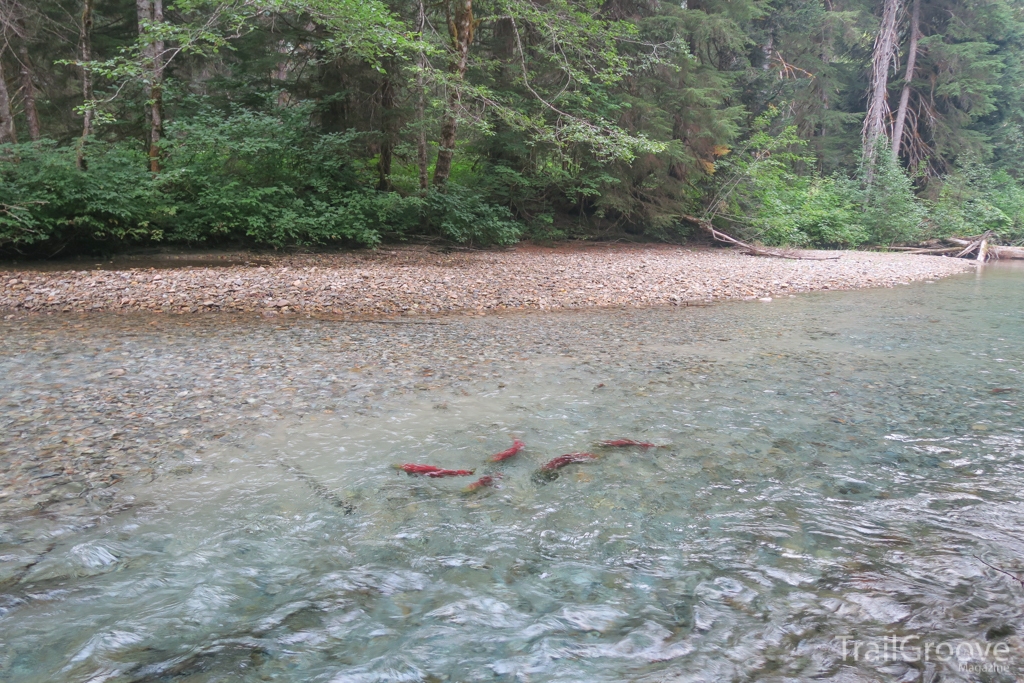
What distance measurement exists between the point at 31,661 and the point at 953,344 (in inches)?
307

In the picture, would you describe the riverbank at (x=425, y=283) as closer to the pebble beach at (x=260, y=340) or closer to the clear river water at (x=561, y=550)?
the pebble beach at (x=260, y=340)

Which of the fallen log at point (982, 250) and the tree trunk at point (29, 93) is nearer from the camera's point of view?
the tree trunk at point (29, 93)

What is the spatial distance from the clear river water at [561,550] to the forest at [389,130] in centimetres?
708

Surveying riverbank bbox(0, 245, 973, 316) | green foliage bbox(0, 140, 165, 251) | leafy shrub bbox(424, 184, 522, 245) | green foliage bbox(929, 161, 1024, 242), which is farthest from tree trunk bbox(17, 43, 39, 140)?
green foliage bbox(929, 161, 1024, 242)

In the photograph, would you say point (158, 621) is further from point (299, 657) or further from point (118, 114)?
point (118, 114)

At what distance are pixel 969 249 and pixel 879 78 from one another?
331 inches

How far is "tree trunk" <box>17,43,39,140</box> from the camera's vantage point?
12656mm

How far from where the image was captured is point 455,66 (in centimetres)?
1181

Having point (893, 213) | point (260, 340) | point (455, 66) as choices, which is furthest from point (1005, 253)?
point (260, 340)

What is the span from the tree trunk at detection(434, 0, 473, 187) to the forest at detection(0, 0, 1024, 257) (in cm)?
4

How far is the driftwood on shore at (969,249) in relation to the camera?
18625 millimetres

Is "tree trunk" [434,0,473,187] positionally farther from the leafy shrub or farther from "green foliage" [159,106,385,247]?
"green foliage" [159,106,385,247]

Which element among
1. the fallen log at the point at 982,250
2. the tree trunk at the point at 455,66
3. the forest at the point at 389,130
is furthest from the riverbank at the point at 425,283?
the fallen log at the point at 982,250

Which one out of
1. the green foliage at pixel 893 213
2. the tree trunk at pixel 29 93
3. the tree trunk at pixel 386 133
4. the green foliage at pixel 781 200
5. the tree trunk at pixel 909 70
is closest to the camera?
the tree trunk at pixel 29 93
